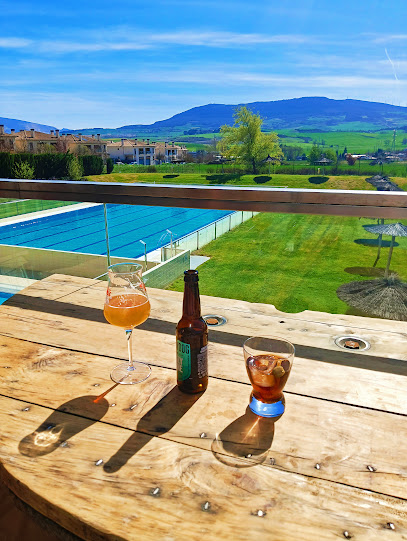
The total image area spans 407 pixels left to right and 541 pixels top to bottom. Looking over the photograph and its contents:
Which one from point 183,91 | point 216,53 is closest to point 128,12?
point 183,91

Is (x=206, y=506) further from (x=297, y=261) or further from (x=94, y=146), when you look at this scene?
(x=94, y=146)

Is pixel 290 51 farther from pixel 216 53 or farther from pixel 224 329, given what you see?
pixel 224 329

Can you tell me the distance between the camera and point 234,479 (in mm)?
521

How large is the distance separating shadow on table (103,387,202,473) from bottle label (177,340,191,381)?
1.4 inches

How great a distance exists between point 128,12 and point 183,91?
25.8 metres

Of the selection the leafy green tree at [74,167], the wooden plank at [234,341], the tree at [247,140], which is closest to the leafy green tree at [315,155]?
the tree at [247,140]

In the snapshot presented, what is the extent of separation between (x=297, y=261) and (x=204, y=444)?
3040 millimetres

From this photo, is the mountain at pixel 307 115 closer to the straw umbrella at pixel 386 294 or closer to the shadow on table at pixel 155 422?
the straw umbrella at pixel 386 294

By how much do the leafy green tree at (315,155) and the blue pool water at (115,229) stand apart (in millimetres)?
16143

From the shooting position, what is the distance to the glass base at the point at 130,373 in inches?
29.7

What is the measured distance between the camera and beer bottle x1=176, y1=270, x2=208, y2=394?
0.68 metres

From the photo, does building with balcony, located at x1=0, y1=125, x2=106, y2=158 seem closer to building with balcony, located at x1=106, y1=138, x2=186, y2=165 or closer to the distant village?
the distant village

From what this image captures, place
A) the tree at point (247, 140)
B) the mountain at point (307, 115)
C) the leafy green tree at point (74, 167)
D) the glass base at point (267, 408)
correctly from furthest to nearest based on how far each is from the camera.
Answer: the mountain at point (307, 115) < the tree at point (247, 140) < the leafy green tree at point (74, 167) < the glass base at point (267, 408)

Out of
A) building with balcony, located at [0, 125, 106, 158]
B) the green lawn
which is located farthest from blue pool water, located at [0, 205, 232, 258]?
building with balcony, located at [0, 125, 106, 158]
